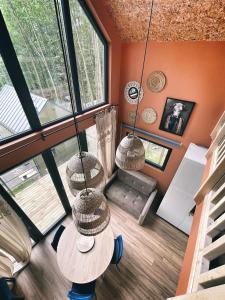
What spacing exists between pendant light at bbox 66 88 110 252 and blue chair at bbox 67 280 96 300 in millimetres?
1609

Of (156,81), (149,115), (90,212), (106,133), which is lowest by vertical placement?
(106,133)

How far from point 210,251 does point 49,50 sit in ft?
9.55

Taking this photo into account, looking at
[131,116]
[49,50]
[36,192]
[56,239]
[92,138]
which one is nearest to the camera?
[49,50]

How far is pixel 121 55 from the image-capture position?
307cm

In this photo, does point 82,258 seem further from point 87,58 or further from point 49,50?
point 87,58

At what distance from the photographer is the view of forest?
1802 millimetres

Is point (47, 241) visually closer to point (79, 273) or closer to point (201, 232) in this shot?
point (79, 273)

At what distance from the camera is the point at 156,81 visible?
287cm

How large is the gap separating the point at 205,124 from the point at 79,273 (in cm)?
332

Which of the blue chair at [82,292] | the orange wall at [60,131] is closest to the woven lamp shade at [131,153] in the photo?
the orange wall at [60,131]

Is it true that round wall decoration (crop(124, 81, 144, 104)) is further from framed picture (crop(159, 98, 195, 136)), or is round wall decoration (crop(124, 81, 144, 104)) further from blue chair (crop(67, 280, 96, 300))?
blue chair (crop(67, 280, 96, 300))

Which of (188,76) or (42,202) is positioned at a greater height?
(188,76)

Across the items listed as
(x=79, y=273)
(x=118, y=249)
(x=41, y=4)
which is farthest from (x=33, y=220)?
(x=41, y=4)

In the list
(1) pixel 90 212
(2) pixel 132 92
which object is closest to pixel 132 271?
(1) pixel 90 212
